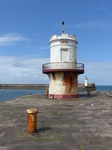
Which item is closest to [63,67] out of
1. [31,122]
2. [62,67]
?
[62,67]

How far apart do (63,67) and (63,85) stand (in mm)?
2168

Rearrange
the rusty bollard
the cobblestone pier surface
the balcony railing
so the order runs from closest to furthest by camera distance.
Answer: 1. the cobblestone pier surface
2. the rusty bollard
3. the balcony railing

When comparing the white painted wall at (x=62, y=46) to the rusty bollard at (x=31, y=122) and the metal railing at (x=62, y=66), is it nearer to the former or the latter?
the metal railing at (x=62, y=66)

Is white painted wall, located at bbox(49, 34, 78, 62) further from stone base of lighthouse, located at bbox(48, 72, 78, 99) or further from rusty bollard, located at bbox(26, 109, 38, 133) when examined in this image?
rusty bollard, located at bbox(26, 109, 38, 133)

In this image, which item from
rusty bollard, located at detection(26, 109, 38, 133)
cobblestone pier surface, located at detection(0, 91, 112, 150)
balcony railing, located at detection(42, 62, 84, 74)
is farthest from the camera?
balcony railing, located at detection(42, 62, 84, 74)

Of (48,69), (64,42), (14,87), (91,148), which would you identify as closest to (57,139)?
(91,148)

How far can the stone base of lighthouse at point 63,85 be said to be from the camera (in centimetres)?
1728

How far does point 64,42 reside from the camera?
1752 centimetres

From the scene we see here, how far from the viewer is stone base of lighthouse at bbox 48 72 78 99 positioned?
56.7 feet

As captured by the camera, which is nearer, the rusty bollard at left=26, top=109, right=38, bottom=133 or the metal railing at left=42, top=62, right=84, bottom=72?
the rusty bollard at left=26, top=109, right=38, bottom=133

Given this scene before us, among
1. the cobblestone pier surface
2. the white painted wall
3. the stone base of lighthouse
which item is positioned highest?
the white painted wall

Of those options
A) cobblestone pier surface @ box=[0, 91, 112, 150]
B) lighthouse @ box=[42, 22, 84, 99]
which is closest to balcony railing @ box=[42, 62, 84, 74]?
lighthouse @ box=[42, 22, 84, 99]

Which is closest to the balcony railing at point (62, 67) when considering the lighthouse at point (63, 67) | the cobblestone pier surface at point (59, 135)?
the lighthouse at point (63, 67)

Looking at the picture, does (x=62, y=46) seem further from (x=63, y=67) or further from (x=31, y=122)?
(x=31, y=122)
